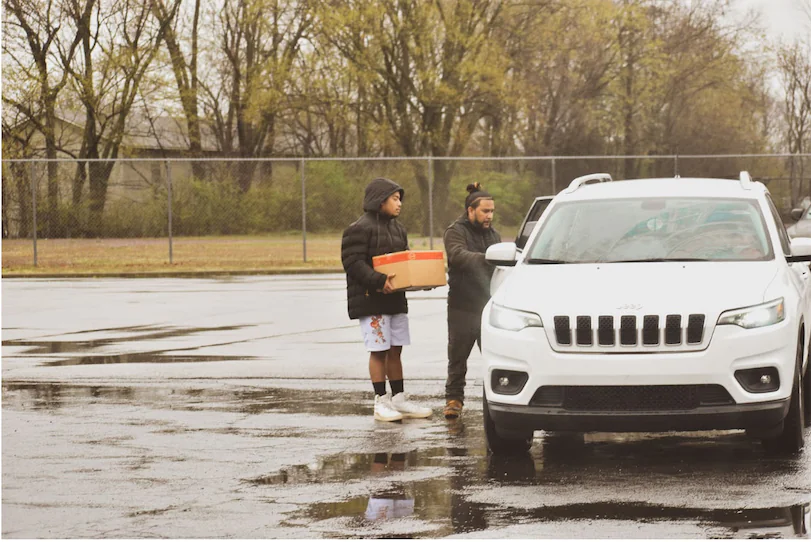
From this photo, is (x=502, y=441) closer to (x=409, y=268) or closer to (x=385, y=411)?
(x=385, y=411)

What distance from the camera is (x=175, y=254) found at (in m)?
32.6

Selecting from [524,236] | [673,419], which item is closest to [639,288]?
[673,419]

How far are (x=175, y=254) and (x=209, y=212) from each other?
211 centimetres

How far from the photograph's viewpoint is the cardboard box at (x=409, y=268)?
939 centimetres

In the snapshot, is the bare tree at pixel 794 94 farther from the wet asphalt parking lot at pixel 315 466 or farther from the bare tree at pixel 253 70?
the wet asphalt parking lot at pixel 315 466

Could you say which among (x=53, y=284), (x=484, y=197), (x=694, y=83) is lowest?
(x=53, y=284)

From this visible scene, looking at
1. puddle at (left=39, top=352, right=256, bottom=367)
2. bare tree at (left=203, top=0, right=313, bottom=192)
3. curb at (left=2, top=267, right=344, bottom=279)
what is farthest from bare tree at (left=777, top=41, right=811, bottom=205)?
puddle at (left=39, top=352, right=256, bottom=367)

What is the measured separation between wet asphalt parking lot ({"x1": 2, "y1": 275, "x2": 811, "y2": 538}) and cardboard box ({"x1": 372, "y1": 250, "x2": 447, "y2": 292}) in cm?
97

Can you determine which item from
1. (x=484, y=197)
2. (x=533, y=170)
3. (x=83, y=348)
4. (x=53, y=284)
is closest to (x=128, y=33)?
(x=533, y=170)

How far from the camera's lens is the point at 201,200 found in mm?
34344

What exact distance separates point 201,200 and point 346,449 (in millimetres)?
26591

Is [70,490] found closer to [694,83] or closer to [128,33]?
[128,33]

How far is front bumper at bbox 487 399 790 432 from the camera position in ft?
23.8

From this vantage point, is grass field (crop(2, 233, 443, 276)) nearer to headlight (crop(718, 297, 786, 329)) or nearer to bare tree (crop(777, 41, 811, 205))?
headlight (crop(718, 297, 786, 329))
